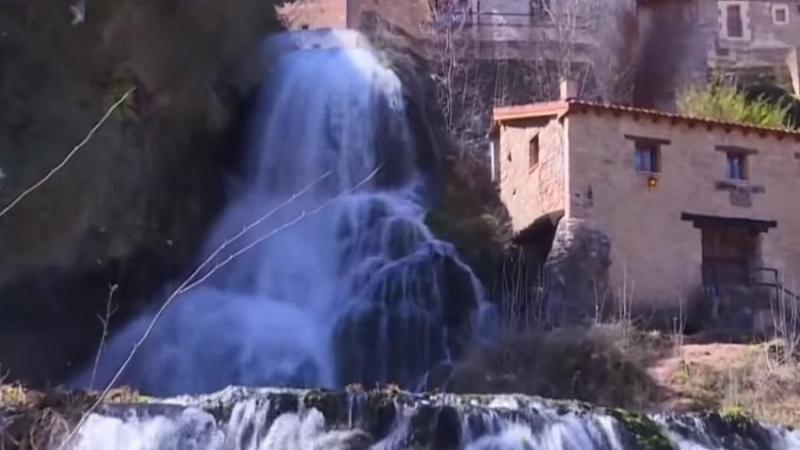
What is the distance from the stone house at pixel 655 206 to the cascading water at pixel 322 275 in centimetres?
201

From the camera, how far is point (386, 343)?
864 inches

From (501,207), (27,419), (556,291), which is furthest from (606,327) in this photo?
(27,419)

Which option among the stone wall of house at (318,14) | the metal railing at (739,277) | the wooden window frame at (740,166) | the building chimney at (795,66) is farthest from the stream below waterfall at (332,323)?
the building chimney at (795,66)

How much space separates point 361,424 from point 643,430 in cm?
311

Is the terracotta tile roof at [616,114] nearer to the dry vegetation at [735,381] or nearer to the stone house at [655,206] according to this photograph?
the stone house at [655,206]

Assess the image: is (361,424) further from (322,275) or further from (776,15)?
(776,15)

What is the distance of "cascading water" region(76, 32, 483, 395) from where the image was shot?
21438 millimetres

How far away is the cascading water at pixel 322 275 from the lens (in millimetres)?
21438

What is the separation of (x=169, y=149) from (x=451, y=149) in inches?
297

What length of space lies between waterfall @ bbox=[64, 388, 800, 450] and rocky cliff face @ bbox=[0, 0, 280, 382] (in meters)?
4.28

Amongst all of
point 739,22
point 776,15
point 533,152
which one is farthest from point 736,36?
point 533,152

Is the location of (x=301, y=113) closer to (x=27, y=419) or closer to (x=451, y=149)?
(x=451, y=149)

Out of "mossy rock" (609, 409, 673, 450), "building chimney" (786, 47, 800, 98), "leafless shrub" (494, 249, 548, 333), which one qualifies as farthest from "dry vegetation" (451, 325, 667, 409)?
"building chimney" (786, 47, 800, 98)

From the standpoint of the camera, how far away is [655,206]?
A: 76.8 ft
